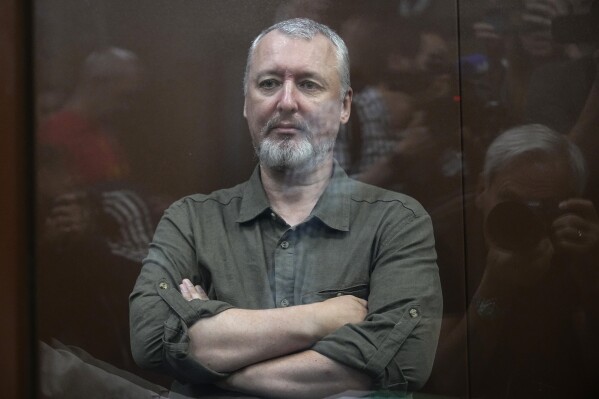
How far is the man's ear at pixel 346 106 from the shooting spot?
8.39 ft

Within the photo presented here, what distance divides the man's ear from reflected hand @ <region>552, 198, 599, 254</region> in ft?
2.45

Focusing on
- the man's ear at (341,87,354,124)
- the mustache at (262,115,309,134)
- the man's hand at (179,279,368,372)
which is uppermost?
the man's ear at (341,87,354,124)

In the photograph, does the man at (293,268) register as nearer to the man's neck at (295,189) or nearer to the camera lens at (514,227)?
the man's neck at (295,189)

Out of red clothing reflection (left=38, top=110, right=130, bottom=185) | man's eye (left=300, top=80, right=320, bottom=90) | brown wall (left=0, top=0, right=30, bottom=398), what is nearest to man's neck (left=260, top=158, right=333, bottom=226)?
man's eye (left=300, top=80, right=320, bottom=90)

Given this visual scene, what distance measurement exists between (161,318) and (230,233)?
0.34 m

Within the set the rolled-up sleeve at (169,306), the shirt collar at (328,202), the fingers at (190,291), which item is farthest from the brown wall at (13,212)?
the shirt collar at (328,202)

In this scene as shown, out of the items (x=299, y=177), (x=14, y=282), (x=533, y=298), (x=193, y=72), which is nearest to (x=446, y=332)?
(x=533, y=298)

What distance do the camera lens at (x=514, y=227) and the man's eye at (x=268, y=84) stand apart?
2.56 feet

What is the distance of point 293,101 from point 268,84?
0.10 meters

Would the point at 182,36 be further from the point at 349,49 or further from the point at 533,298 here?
the point at 533,298

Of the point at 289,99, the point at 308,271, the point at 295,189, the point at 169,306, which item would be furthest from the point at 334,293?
the point at 289,99

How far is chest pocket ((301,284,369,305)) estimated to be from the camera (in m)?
2.46

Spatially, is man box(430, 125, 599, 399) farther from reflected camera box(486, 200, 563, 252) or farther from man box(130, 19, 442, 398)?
man box(130, 19, 442, 398)

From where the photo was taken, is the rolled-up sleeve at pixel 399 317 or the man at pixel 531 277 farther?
the man at pixel 531 277
